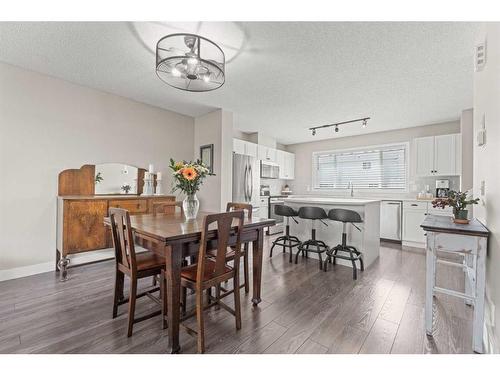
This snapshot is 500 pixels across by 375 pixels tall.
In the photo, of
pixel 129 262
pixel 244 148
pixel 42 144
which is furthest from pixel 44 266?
pixel 244 148

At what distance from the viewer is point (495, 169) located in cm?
148

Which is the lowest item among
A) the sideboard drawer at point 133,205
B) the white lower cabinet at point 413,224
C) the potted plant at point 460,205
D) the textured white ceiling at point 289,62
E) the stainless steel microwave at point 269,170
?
the white lower cabinet at point 413,224

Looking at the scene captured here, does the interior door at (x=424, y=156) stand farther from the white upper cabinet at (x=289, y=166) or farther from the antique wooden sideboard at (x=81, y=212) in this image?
the antique wooden sideboard at (x=81, y=212)

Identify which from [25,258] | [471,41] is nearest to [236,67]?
[471,41]

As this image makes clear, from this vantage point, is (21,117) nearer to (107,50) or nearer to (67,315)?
(107,50)

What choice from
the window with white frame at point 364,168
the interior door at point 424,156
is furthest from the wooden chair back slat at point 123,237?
the window with white frame at point 364,168

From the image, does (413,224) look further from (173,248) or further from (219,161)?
(173,248)

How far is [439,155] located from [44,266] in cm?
668

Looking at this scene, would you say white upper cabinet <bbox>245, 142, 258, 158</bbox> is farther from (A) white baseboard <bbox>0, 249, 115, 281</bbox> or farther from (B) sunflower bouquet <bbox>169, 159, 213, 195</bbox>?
(A) white baseboard <bbox>0, 249, 115, 281</bbox>

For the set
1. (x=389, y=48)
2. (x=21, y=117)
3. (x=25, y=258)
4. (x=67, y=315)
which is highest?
(x=389, y=48)

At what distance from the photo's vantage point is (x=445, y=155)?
4430 mm

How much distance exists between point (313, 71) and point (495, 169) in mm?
1927

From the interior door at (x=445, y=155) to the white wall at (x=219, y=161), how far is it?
3.99m

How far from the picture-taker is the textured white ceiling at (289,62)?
2.02 metres
